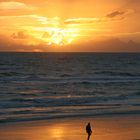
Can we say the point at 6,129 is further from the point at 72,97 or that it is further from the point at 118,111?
the point at 72,97

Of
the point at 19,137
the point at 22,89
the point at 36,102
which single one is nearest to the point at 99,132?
the point at 19,137

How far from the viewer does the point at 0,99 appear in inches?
1271

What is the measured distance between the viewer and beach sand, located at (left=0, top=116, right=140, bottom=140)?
1795 centimetres

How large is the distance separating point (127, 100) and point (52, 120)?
11.4m

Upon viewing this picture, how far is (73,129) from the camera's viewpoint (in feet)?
64.8

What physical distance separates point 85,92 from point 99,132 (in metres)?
19.9

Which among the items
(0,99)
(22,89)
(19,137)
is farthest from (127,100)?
(19,137)

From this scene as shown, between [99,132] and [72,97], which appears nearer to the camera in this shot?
[99,132]

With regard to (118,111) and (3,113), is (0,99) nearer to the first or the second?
(3,113)

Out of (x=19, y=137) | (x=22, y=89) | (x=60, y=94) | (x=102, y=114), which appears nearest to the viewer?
(x=19, y=137)

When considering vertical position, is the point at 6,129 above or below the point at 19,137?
above

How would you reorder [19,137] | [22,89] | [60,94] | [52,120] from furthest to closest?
[22,89]
[60,94]
[52,120]
[19,137]

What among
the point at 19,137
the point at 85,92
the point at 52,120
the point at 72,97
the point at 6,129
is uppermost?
A: the point at 85,92

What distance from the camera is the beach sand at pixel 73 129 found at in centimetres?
1795
